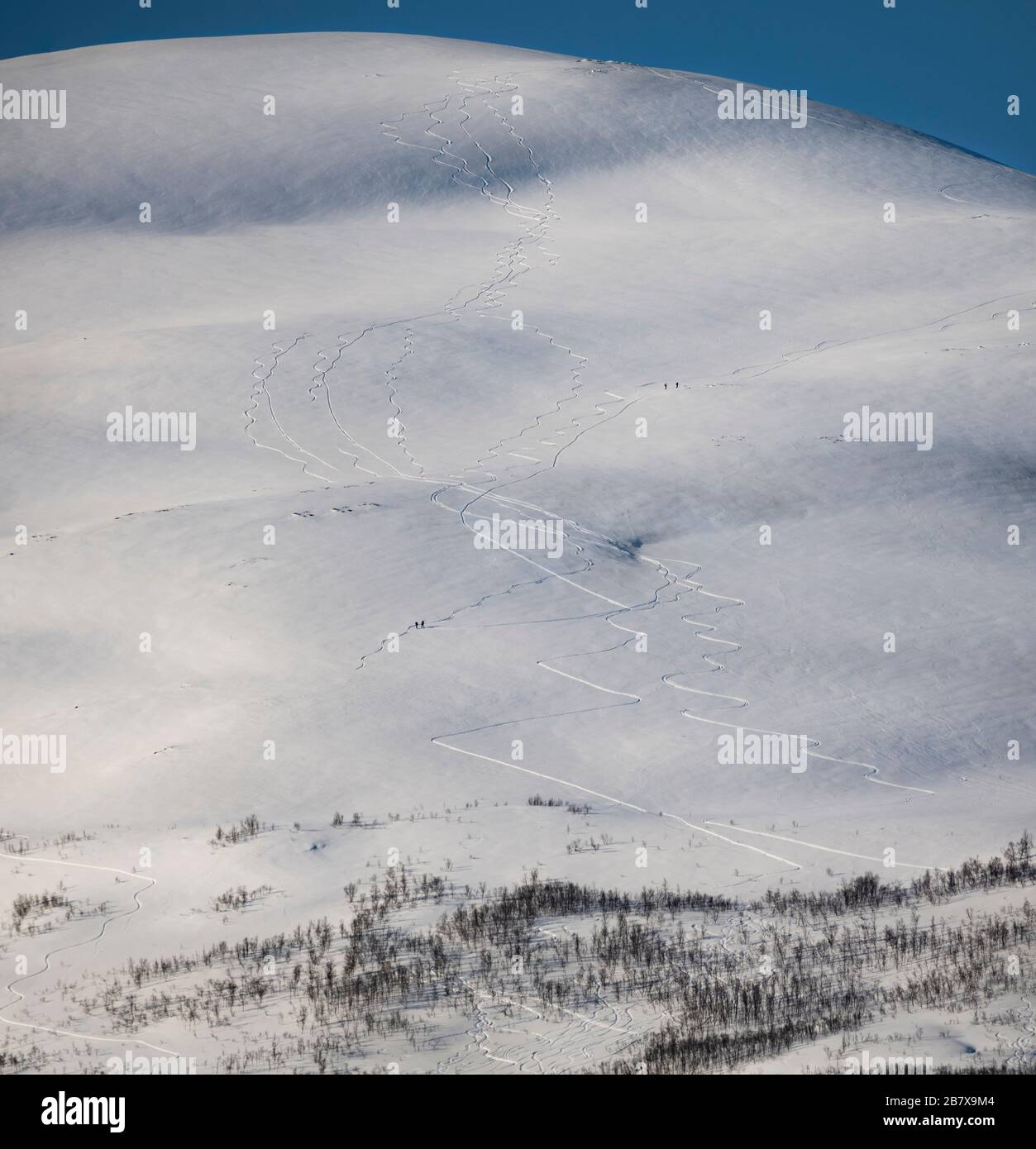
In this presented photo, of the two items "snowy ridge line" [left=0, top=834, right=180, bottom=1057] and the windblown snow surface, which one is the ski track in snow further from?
"snowy ridge line" [left=0, top=834, right=180, bottom=1057]

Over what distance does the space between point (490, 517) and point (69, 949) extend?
48.7 feet

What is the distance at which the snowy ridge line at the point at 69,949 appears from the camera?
37.7 feet

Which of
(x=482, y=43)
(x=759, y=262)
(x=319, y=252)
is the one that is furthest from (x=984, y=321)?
(x=482, y=43)

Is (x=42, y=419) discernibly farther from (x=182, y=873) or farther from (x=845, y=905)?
(x=845, y=905)

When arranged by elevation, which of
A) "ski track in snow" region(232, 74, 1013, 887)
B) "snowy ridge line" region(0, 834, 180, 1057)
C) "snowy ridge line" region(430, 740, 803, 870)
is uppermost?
"ski track in snow" region(232, 74, 1013, 887)

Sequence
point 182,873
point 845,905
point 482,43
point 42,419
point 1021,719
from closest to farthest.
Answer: point 845,905 < point 182,873 < point 1021,719 < point 42,419 < point 482,43

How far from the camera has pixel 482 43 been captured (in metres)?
69.5

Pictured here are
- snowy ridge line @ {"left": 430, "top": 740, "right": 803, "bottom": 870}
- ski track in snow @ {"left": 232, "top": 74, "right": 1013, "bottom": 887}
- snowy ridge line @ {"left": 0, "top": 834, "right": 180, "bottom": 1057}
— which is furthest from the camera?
ski track in snow @ {"left": 232, "top": 74, "right": 1013, "bottom": 887}

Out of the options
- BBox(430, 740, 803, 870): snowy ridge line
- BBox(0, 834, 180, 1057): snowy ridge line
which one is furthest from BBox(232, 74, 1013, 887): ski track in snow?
BBox(0, 834, 180, 1057): snowy ridge line

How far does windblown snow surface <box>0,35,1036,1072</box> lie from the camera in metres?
17.6

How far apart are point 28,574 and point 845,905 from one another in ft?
59.7

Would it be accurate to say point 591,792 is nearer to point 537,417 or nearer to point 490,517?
point 490,517

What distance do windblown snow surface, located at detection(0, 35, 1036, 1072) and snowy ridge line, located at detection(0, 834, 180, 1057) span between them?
72mm

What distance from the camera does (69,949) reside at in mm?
14320
